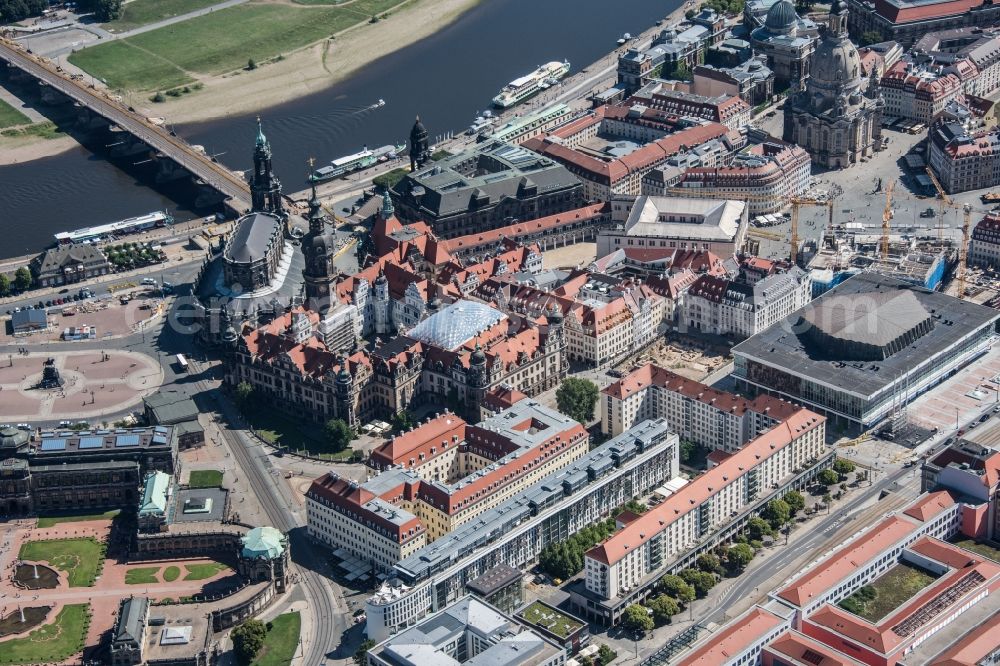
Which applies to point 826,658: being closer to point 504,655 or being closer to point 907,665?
point 907,665

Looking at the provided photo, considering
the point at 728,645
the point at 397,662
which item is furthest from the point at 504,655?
the point at 728,645

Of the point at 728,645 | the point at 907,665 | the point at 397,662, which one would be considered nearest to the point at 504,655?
the point at 397,662

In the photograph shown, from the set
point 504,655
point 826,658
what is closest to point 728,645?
point 826,658

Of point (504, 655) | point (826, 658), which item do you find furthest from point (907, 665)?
point (504, 655)

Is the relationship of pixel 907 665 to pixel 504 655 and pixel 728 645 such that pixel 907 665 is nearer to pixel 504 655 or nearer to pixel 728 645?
pixel 728 645

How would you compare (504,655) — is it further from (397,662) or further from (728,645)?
(728,645)
